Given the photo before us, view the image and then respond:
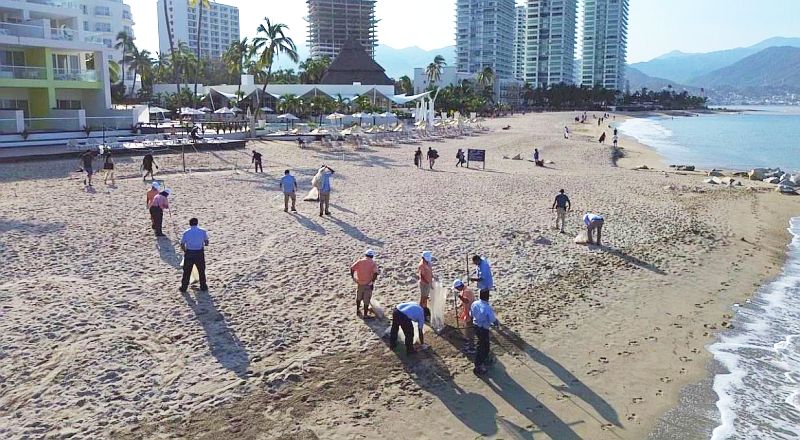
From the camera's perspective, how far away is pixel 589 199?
67.1ft

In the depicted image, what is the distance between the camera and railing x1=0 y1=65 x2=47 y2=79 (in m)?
31.5

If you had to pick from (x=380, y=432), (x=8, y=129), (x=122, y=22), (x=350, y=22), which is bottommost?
(x=380, y=432)

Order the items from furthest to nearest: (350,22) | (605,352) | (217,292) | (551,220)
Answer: (350,22) → (551,220) → (217,292) → (605,352)

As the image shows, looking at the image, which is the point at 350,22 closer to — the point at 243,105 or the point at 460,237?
the point at 243,105

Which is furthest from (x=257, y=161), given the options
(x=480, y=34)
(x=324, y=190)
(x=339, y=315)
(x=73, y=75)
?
(x=480, y=34)

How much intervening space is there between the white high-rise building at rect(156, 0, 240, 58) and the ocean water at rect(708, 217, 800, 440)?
509ft

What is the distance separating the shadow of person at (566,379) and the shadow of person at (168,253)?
6264 mm

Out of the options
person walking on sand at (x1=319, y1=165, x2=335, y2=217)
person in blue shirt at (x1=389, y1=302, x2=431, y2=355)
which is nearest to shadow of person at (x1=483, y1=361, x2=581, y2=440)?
person in blue shirt at (x1=389, y1=302, x2=431, y2=355)

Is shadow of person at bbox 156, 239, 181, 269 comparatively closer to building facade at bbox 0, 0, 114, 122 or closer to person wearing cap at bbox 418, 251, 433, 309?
person wearing cap at bbox 418, 251, 433, 309

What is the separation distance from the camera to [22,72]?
3216cm

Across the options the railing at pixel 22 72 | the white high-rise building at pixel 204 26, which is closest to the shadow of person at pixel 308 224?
the railing at pixel 22 72

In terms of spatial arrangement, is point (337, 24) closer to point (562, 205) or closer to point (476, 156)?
point (476, 156)

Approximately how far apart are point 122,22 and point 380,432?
80.9 meters

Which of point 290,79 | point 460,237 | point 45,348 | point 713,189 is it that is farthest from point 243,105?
point 45,348
